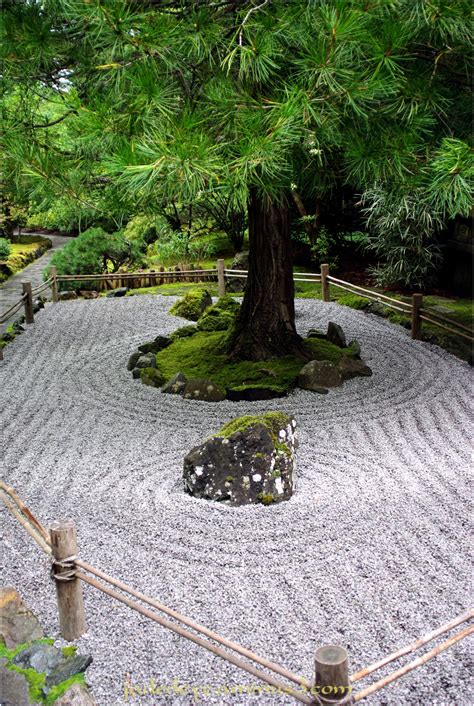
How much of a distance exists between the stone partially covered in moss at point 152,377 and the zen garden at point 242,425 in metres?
0.03

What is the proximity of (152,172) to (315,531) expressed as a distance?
208 centimetres

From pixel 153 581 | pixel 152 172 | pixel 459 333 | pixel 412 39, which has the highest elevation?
pixel 412 39

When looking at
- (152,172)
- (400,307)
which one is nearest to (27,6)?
(152,172)

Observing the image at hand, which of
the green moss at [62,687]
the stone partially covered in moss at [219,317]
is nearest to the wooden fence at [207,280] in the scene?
the stone partially covered in moss at [219,317]

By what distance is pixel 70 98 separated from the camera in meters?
4.38

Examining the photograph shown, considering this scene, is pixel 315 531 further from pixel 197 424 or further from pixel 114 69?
pixel 114 69

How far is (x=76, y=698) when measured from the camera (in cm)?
267

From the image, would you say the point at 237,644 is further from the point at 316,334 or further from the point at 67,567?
the point at 316,334

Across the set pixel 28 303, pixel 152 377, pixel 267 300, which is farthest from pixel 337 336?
pixel 28 303

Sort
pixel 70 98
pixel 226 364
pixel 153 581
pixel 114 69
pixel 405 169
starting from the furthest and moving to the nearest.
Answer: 1. pixel 226 364
2. pixel 405 169
3. pixel 70 98
4. pixel 114 69
5. pixel 153 581

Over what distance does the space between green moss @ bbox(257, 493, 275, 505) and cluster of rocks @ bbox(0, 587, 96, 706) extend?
1.53 m

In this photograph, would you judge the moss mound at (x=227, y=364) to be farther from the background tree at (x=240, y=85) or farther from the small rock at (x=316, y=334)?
the background tree at (x=240, y=85)

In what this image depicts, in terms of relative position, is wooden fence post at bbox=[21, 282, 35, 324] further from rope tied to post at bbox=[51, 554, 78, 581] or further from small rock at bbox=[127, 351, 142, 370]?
rope tied to post at bbox=[51, 554, 78, 581]

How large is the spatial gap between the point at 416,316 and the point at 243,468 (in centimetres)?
448
